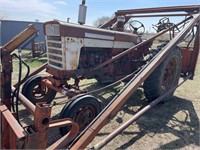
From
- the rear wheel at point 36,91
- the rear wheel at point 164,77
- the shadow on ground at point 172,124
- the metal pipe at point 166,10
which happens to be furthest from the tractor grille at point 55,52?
the metal pipe at point 166,10

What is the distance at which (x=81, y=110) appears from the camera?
3.44m

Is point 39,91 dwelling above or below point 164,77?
below

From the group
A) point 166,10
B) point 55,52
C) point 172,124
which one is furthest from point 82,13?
point 172,124

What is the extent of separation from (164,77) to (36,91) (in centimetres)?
277

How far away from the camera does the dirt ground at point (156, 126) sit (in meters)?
3.50

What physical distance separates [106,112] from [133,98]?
106 inches

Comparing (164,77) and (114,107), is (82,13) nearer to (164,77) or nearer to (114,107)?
(164,77)

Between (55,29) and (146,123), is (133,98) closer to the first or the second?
(146,123)

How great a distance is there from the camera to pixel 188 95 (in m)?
6.07

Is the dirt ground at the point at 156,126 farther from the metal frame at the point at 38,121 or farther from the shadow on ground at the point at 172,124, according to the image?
the metal frame at the point at 38,121

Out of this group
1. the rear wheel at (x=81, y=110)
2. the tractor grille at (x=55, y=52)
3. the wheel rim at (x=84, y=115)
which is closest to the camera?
the rear wheel at (x=81, y=110)

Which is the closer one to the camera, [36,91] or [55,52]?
[55,52]

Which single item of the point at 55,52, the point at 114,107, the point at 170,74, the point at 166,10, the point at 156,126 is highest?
the point at 166,10

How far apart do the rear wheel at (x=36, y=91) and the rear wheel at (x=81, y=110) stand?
4.32 feet
